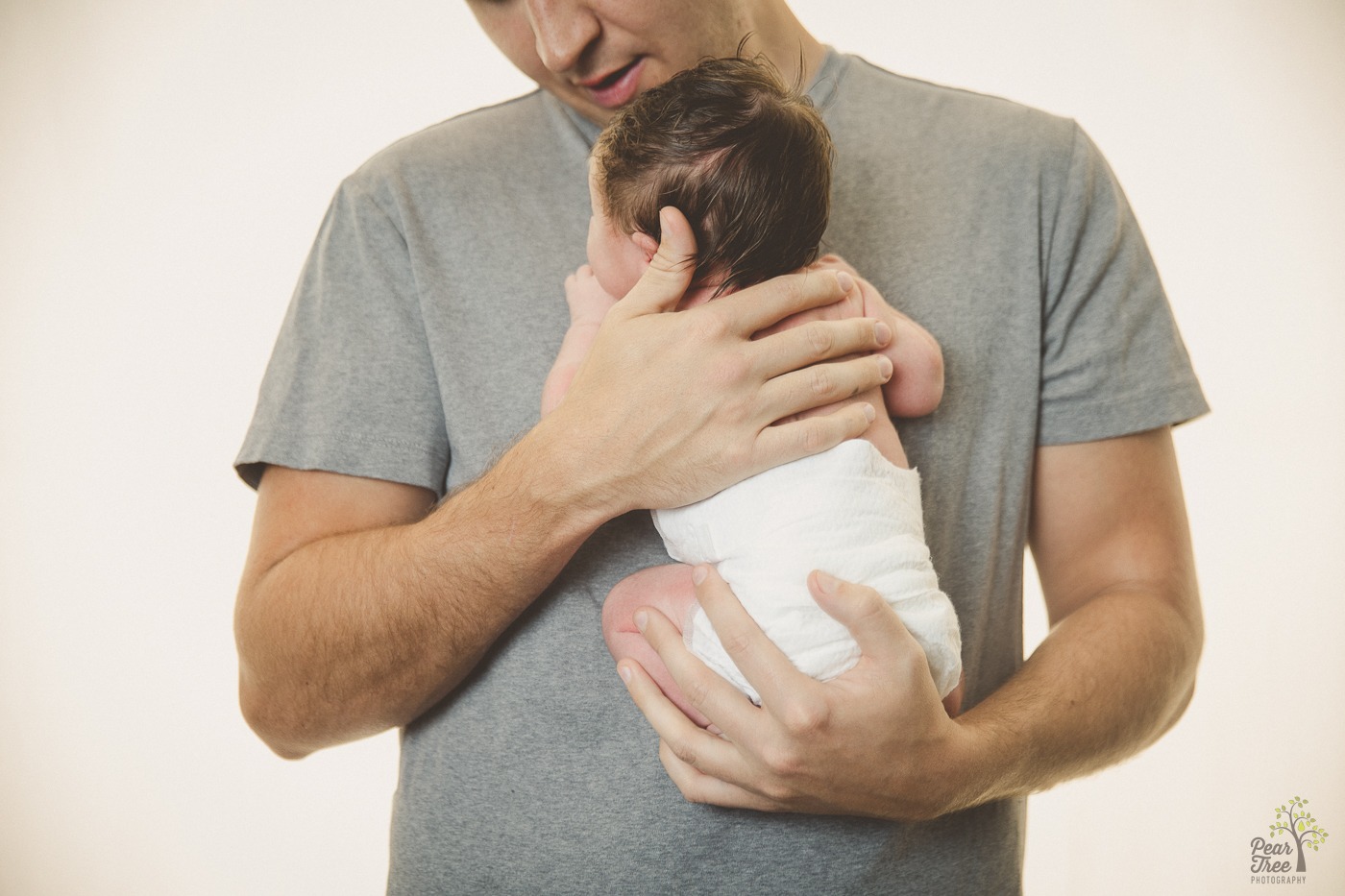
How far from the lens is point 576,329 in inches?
44.6

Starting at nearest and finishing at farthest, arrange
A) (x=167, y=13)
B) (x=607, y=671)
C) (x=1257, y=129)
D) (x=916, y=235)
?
(x=607, y=671), (x=916, y=235), (x=167, y=13), (x=1257, y=129)

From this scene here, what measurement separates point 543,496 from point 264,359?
1.62 metres

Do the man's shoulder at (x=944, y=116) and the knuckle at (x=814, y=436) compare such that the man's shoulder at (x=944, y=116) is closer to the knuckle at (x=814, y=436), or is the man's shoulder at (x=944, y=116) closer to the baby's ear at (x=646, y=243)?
the baby's ear at (x=646, y=243)

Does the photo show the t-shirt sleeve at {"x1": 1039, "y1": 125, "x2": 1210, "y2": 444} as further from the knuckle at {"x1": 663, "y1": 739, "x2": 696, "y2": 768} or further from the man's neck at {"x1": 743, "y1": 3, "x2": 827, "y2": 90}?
the knuckle at {"x1": 663, "y1": 739, "x2": 696, "y2": 768}

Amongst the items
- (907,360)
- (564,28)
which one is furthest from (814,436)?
(564,28)

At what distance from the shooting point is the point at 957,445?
1207 mm

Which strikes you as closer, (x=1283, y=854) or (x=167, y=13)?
(x=167, y=13)

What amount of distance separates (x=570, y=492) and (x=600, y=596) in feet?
0.64

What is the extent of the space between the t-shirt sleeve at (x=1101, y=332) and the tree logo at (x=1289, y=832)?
5.92 feet

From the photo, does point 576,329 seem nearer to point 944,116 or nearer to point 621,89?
point 621,89

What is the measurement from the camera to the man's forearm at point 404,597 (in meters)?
1.00

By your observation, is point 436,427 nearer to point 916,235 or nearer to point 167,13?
point 916,235

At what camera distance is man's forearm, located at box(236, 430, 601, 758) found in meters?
1.00

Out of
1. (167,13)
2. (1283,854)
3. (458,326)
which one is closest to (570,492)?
(458,326)
